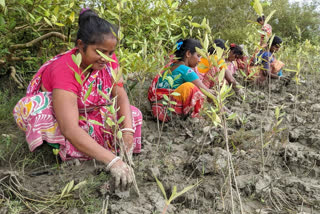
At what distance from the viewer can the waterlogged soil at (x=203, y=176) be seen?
1.49 m

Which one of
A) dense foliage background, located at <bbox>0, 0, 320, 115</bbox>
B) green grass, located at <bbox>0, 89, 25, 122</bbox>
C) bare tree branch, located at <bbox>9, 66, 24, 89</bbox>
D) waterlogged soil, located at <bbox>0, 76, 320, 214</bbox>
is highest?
dense foliage background, located at <bbox>0, 0, 320, 115</bbox>

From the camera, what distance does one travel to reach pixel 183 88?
2.73 metres

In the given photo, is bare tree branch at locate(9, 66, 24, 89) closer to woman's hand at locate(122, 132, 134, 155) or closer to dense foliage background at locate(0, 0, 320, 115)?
dense foliage background at locate(0, 0, 320, 115)

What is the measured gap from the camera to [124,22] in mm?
3025

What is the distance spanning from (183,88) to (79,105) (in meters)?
1.15

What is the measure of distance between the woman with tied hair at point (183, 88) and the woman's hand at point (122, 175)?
1.17 metres

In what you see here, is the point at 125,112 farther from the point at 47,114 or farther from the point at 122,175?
the point at 122,175

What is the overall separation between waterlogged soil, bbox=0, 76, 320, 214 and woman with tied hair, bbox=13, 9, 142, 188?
0.47ft

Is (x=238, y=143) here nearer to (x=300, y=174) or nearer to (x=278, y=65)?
(x=300, y=174)

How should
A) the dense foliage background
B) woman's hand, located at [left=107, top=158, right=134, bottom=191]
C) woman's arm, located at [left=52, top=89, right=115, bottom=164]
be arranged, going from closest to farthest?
woman's hand, located at [left=107, top=158, right=134, bottom=191] → woman's arm, located at [left=52, top=89, right=115, bottom=164] → the dense foliage background

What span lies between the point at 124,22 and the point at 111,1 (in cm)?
38

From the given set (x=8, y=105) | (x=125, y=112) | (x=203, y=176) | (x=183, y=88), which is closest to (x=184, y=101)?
(x=183, y=88)

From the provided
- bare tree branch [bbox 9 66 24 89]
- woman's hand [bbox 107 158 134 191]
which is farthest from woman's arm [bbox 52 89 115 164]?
bare tree branch [bbox 9 66 24 89]

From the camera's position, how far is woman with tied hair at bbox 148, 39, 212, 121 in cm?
271
